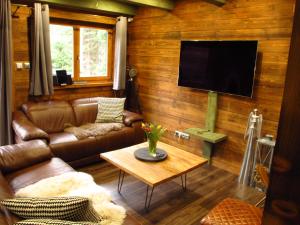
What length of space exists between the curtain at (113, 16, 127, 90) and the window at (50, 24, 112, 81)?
0.35 meters

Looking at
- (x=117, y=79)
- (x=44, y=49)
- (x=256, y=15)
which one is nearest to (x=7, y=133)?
(x=44, y=49)

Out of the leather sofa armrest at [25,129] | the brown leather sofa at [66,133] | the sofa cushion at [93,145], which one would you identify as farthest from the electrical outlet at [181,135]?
the leather sofa armrest at [25,129]

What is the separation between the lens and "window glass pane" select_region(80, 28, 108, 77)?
14.9 ft

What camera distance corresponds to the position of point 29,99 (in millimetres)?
3881

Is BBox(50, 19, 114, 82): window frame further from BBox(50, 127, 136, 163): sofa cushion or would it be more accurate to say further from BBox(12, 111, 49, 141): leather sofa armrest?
BBox(50, 127, 136, 163): sofa cushion

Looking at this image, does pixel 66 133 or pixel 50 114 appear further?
pixel 50 114

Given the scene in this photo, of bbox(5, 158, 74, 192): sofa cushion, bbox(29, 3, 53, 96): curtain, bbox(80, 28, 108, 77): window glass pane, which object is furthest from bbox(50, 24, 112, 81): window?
bbox(5, 158, 74, 192): sofa cushion

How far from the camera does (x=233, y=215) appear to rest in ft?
5.99

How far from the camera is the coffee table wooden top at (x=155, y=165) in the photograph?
7.61 feet

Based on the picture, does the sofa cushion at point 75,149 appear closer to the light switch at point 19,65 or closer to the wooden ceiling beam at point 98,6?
the light switch at point 19,65

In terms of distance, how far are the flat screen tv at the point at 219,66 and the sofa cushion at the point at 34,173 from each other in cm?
221

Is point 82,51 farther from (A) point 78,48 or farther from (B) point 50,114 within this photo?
(B) point 50,114

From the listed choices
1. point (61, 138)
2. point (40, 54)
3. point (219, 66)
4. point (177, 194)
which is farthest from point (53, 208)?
point (40, 54)

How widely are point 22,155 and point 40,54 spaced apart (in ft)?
5.94
